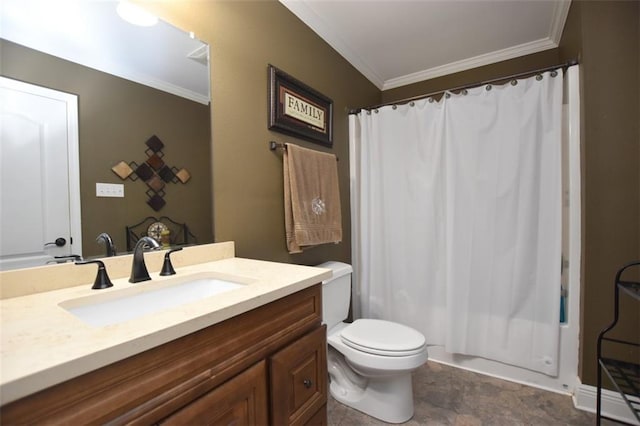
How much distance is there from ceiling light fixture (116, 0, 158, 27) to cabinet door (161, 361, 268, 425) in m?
1.25

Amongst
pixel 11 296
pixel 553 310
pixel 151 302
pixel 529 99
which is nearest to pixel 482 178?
pixel 529 99

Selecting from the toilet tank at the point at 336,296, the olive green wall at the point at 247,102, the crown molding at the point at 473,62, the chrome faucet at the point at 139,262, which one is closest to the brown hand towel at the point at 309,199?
the olive green wall at the point at 247,102

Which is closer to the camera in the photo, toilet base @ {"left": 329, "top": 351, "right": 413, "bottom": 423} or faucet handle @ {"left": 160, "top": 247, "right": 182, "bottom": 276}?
faucet handle @ {"left": 160, "top": 247, "right": 182, "bottom": 276}

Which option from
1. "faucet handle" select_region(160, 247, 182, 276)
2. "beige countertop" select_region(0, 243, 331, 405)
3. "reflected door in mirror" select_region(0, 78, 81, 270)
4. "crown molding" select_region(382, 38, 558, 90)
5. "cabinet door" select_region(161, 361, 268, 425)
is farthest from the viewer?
"crown molding" select_region(382, 38, 558, 90)

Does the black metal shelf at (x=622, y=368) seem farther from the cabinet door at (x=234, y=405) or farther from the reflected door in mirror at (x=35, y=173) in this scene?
the reflected door in mirror at (x=35, y=173)

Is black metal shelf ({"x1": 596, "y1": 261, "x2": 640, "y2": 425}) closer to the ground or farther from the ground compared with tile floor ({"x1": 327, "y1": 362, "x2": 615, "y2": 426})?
farther from the ground

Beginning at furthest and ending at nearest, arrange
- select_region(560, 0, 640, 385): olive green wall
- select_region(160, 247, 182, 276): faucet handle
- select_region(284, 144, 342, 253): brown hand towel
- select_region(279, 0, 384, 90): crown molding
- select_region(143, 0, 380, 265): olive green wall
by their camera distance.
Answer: select_region(279, 0, 384, 90): crown molding, select_region(284, 144, 342, 253): brown hand towel, select_region(560, 0, 640, 385): olive green wall, select_region(143, 0, 380, 265): olive green wall, select_region(160, 247, 182, 276): faucet handle

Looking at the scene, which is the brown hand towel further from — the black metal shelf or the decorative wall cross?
the black metal shelf

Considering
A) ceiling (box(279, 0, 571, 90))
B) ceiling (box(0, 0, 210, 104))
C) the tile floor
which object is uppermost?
ceiling (box(279, 0, 571, 90))

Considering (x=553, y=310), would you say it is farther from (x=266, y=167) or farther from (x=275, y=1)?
(x=275, y=1)

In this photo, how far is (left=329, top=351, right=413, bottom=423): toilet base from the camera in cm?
152

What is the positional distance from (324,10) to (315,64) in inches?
12.0

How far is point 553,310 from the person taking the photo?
1.72m

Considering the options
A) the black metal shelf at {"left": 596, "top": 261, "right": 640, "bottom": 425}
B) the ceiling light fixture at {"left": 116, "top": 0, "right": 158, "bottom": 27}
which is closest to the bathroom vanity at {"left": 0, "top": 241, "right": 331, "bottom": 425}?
the ceiling light fixture at {"left": 116, "top": 0, "right": 158, "bottom": 27}
